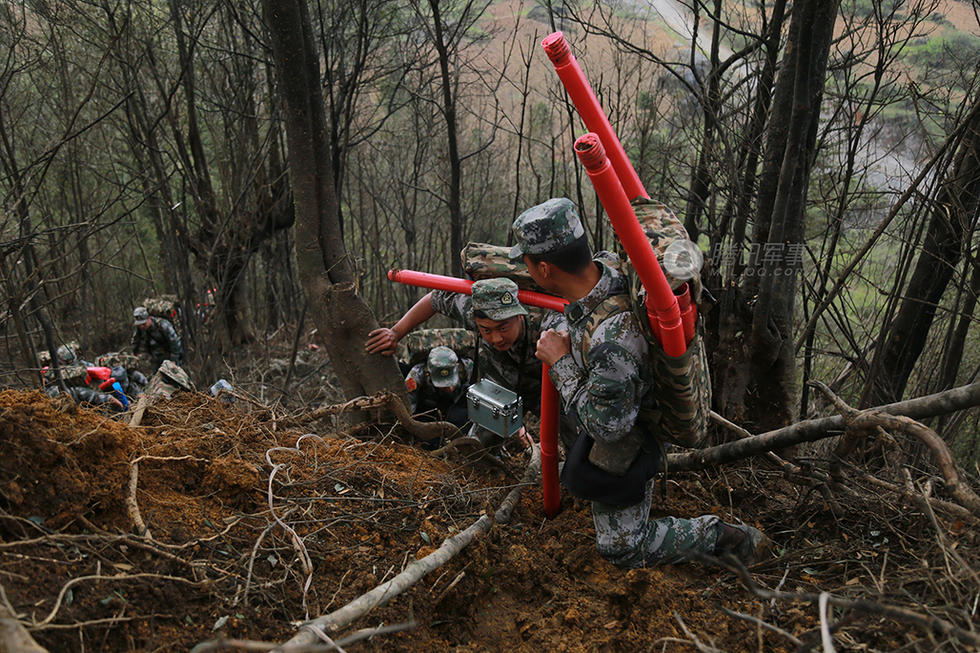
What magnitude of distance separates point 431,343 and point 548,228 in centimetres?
280

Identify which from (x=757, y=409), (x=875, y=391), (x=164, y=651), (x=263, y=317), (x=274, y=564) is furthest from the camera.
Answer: (x=263, y=317)

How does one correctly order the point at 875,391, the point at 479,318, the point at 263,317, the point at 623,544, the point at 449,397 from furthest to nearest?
the point at 263,317 < the point at 449,397 < the point at 875,391 < the point at 479,318 < the point at 623,544

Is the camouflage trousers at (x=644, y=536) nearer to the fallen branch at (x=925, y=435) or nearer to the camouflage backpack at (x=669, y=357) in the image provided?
the camouflage backpack at (x=669, y=357)

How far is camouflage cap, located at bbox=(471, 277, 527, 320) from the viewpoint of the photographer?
3.36m

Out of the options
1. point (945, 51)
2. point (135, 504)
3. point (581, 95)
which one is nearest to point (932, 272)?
point (945, 51)

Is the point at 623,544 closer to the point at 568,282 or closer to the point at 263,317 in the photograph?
the point at 568,282

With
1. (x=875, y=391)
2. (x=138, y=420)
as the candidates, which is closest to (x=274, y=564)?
(x=138, y=420)

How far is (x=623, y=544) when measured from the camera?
2.60 m

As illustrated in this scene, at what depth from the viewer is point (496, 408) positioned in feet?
10.8

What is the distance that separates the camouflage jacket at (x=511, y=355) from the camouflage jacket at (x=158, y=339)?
679 centimetres

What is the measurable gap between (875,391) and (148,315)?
924 centimetres

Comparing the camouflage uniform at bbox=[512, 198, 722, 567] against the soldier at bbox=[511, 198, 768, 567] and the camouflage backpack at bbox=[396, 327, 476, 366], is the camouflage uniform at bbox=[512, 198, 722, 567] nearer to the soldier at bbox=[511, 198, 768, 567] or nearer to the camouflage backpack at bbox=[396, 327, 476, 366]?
the soldier at bbox=[511, 198, 768, 567]

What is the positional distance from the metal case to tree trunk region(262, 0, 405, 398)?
2.43 feet

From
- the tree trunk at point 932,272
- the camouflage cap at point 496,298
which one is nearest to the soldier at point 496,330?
the camouflage cap at point 496,298
